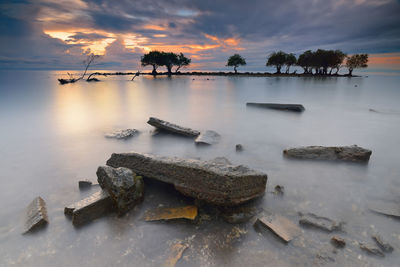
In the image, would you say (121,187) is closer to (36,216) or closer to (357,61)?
(36,216)

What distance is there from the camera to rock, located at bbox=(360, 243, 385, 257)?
7.52 ft

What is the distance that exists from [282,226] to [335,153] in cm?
304

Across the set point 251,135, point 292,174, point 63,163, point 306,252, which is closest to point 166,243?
point 306,252

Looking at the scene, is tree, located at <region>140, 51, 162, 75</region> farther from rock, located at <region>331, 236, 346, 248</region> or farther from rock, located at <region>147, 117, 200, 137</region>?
rock, located at <region>331, 236, 346, 248</region>

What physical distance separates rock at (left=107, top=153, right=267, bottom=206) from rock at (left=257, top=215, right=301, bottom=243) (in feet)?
1.34

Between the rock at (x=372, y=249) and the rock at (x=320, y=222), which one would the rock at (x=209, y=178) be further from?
the rock at (x=372, y=249)

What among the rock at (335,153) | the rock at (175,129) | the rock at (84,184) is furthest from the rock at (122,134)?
the rock at (335,153)

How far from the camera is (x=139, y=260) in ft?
7.61

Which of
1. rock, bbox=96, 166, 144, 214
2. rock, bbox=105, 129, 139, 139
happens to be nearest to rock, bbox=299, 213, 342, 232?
rock, bbox=96, 166, 144, 214

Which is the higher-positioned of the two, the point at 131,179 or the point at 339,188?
the point at 131,179

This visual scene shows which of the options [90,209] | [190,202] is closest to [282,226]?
[190,202]

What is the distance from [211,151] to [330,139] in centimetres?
446

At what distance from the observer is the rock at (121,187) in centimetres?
296

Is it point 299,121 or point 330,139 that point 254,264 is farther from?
point 299,121
